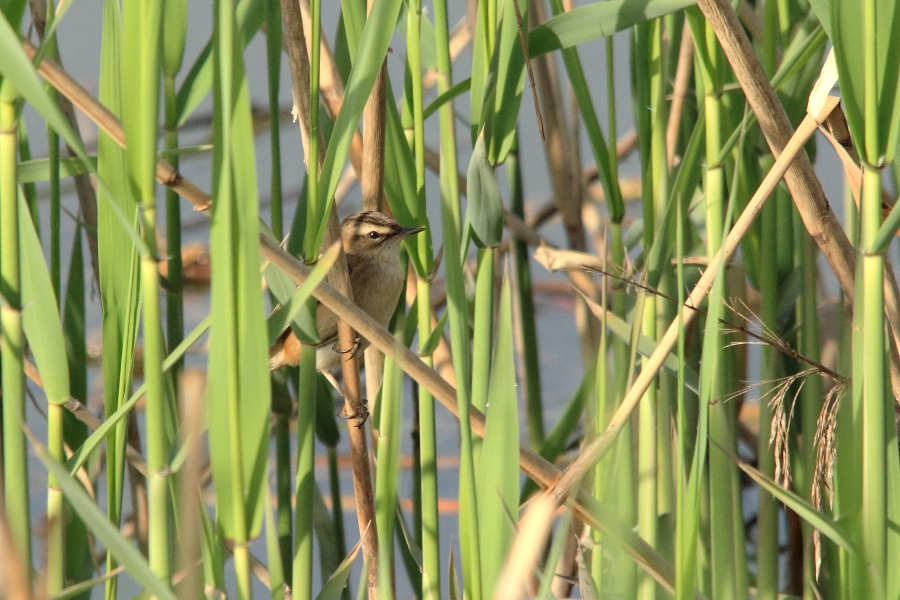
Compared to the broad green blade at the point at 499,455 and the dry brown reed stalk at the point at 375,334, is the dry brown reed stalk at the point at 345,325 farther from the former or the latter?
the broad green blade at the point at 499,455

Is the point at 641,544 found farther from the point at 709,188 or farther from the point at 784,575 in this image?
the point at 784,575

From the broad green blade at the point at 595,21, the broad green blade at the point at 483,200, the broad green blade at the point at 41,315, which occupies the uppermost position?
the broad green blade at the point at 595,21

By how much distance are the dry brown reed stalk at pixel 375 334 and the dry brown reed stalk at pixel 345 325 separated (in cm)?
7

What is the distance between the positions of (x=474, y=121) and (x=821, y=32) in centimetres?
47

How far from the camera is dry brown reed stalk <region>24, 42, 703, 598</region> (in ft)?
2.91

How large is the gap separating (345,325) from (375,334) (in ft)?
1.17

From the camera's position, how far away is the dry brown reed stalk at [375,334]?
89 cm

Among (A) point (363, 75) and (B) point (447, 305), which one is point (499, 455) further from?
(A) point (363, 75)

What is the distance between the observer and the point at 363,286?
2.27 metres

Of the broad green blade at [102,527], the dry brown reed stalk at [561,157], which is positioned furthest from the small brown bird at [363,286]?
the broad green blade at [102,527]

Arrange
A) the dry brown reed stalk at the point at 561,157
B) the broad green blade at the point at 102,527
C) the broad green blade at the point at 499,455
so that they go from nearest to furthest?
the broad green blade at the point at 102,527
the broad green blade at the point at 499,455
the dry brown reed stalk at the point at 561,157

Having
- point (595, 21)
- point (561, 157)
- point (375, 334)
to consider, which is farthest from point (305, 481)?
point (561, 157)

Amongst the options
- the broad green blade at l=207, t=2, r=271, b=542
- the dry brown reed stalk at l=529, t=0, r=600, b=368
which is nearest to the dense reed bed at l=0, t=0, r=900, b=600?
the broad green blade at l=207, t=2, r=271, b=542

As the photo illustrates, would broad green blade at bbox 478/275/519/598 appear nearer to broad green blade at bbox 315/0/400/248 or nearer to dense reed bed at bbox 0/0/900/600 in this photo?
dense reed bed at bbox 0/0/900/600
